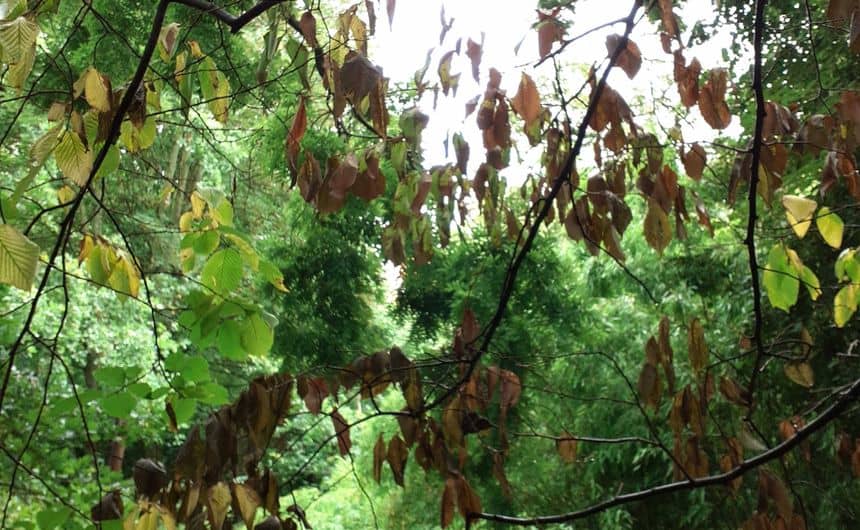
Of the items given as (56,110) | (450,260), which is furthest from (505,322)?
(56,110)

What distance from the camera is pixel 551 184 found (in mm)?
898

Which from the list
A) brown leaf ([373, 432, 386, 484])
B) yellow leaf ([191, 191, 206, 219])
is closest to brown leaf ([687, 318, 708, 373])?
brown leaf ([373, 432, 386, 484])

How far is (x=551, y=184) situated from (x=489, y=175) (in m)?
0.07

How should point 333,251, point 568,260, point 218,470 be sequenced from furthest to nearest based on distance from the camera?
point 568,260, point 333,251, point 218,470

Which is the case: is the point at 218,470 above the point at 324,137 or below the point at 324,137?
below

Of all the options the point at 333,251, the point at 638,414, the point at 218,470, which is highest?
the point at 333,251

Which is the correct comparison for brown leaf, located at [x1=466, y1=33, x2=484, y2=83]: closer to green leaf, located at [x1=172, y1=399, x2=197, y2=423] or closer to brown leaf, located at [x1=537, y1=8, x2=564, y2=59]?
brown leaf, located at [x1=537, y1=8, x2=564, y2=59]

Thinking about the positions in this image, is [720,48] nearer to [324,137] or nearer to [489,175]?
[324,137]

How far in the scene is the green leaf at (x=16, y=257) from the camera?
51cm

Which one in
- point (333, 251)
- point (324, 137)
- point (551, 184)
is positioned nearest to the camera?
point (551, 184)

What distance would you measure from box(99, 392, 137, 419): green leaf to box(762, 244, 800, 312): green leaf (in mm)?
641

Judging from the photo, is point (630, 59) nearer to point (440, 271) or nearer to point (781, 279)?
point (781, 279)

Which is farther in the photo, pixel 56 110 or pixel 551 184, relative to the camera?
pixel 551 184

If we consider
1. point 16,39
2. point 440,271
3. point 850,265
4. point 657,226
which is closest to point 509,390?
point 657,226
